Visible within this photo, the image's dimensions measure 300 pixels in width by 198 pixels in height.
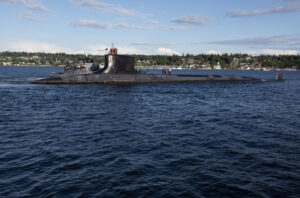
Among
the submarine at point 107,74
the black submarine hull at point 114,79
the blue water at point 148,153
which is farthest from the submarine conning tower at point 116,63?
the blue water at point 148,153

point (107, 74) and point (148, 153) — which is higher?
point (107, 74)

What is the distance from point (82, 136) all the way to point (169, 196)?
9516 mm

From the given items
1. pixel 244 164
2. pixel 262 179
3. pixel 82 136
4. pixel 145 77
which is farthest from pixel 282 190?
pixel 145 77

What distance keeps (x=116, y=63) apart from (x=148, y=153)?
40570mm

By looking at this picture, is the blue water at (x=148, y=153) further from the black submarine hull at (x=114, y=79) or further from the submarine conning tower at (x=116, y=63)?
the submarine conning tower at (x=116, y=63)

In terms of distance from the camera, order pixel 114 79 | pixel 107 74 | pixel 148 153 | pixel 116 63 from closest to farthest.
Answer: pixel 148 153
pixel 114 79
pixel 107 74
pixel 116 63

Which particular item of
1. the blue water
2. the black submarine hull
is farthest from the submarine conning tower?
the blue water

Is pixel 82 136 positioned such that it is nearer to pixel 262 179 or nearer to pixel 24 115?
pixel 24 115

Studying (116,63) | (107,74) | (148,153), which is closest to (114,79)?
(107,74)

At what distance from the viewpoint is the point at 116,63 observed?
52.6 metres

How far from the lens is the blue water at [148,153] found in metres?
10.0

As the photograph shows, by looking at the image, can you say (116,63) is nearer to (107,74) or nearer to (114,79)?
(107,74)

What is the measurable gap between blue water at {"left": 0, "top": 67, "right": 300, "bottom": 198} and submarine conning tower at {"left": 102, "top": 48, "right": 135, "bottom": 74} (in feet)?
89.0

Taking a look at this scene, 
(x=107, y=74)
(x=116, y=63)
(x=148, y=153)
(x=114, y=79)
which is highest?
(x=116, y=63)
